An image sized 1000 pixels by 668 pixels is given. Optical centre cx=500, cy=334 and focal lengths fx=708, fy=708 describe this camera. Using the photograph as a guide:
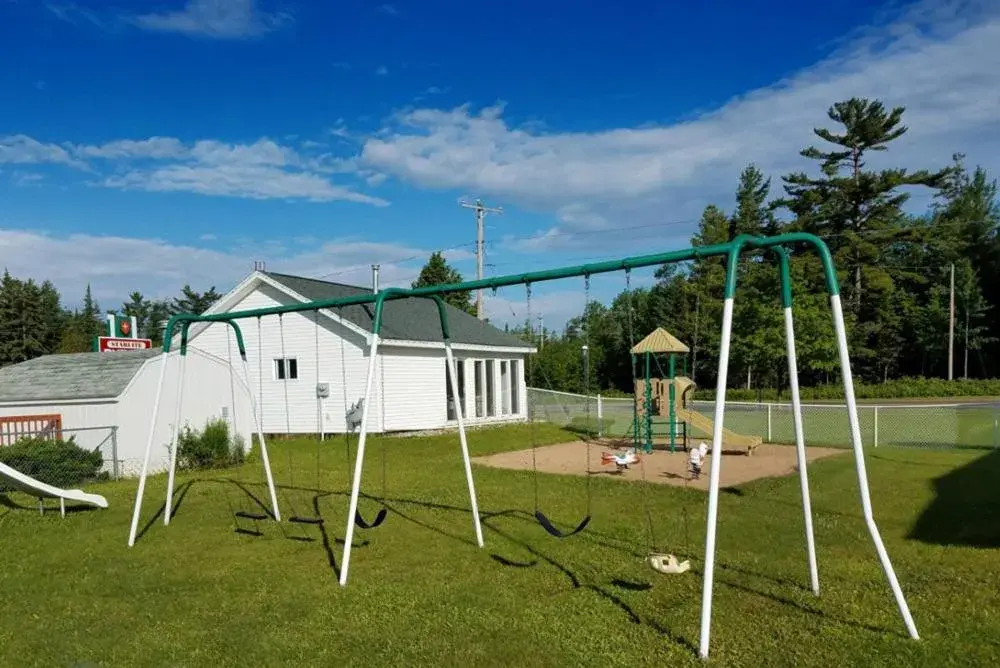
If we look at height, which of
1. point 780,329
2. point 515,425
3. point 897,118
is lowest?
point 515,425

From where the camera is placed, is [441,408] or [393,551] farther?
[441,408]

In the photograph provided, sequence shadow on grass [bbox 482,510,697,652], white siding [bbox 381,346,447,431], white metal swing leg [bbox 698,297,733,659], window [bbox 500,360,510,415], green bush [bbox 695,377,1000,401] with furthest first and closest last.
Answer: green bush [bbox 695,377,1000,401] → window [bbox 500,360,510,415] → white siding [bbox 381,346,447,431] → shadow on grass [bbox 482,510,697,652] → white metal swing leg [bbox 698,297,733,659]

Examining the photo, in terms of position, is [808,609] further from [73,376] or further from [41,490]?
[73,376]

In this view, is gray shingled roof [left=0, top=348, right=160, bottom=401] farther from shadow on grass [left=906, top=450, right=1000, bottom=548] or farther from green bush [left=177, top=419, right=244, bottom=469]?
shadow on grass [left=906, top=450, right=1000, bottom=548]

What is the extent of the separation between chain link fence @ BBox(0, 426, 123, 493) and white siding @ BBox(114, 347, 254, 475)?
0.75ft

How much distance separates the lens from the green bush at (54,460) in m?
11.7

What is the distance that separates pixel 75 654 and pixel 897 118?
1722 inches

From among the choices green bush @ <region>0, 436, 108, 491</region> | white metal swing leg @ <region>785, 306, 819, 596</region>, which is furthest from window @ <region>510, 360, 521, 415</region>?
white metal swing leg @ <region>785, 306, 819, 596</region>

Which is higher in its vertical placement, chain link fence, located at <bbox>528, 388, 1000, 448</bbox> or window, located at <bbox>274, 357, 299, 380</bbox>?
window, located at <bbox>274, 357, 299, 380</bbox>

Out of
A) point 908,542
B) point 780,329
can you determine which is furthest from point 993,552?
point 780,329

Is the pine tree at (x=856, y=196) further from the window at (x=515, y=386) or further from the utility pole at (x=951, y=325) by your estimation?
the window at (x=515, y=386)

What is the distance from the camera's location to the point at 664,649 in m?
4.44

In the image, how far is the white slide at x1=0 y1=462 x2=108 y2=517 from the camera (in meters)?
8.95

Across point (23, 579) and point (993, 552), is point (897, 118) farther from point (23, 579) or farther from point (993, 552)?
point (23, 579)
